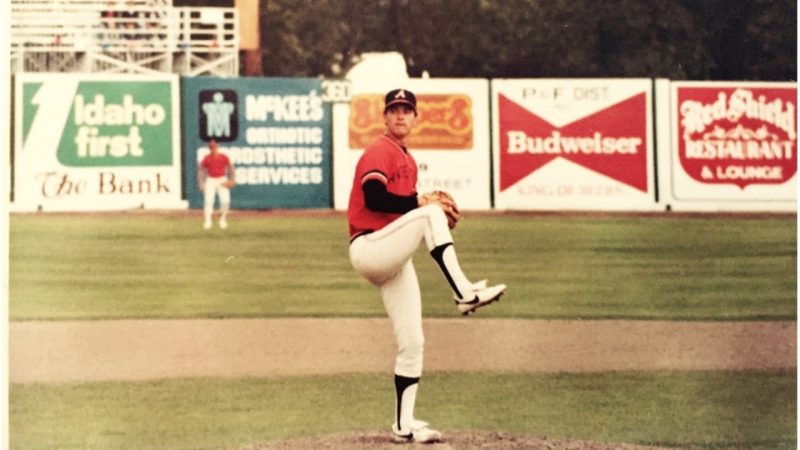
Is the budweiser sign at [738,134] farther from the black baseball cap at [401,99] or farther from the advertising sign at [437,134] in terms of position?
the black baseball cap at [401,99]

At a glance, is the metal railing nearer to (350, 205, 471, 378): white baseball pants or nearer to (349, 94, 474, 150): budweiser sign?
(349, 94, 474, 150): budweiser sign

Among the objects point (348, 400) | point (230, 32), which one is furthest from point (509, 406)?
point (230, 32)

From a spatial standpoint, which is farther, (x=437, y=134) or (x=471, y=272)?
(x=437, y=134)

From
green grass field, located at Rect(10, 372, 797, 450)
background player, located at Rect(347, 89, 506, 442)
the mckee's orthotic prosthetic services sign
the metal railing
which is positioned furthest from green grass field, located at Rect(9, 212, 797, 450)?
the metal railing

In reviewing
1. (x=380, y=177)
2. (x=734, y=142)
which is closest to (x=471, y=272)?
(x=380, y=177)

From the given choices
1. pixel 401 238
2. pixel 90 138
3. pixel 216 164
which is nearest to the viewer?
pixel 401 238

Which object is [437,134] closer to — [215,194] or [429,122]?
[429,122]
